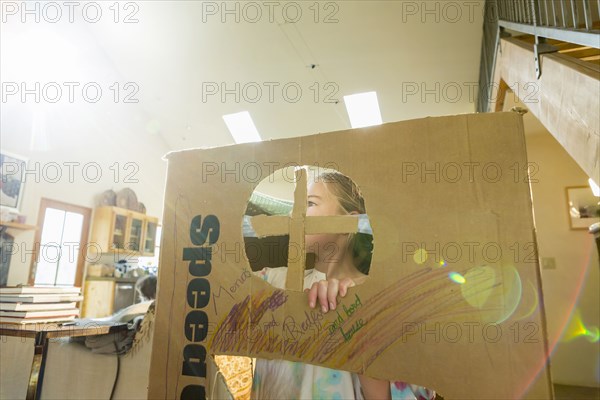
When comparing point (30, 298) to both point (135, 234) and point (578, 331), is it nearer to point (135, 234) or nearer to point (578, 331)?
point (135, 234)

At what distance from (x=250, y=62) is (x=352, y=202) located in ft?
14.5

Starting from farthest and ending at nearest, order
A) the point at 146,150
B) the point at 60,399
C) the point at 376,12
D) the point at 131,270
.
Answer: the point at 146,150 → the point at 131,270 → the point at 376,12 → the point at 60,399

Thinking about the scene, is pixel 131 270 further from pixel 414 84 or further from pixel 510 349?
pixel 510 349

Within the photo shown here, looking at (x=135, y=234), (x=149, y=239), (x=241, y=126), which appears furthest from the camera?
(x=241, y=126)

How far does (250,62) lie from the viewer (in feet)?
15.9

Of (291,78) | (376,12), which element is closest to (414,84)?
(376,12)

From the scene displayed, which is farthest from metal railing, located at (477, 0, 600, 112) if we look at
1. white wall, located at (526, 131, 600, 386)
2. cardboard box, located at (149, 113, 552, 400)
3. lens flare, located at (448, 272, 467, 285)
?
white wall, located at (526, 131, 600, 386)

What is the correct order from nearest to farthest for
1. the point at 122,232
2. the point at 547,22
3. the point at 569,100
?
the point at 569,100
the point at 547,22
the point at 122,232

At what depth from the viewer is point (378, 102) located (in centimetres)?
495

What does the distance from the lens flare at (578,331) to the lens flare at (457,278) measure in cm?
437

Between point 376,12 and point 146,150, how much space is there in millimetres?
3984

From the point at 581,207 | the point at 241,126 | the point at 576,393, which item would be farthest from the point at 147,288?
the point at 581,207

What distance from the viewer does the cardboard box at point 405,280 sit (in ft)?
1.80

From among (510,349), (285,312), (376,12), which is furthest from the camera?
(376,12)
